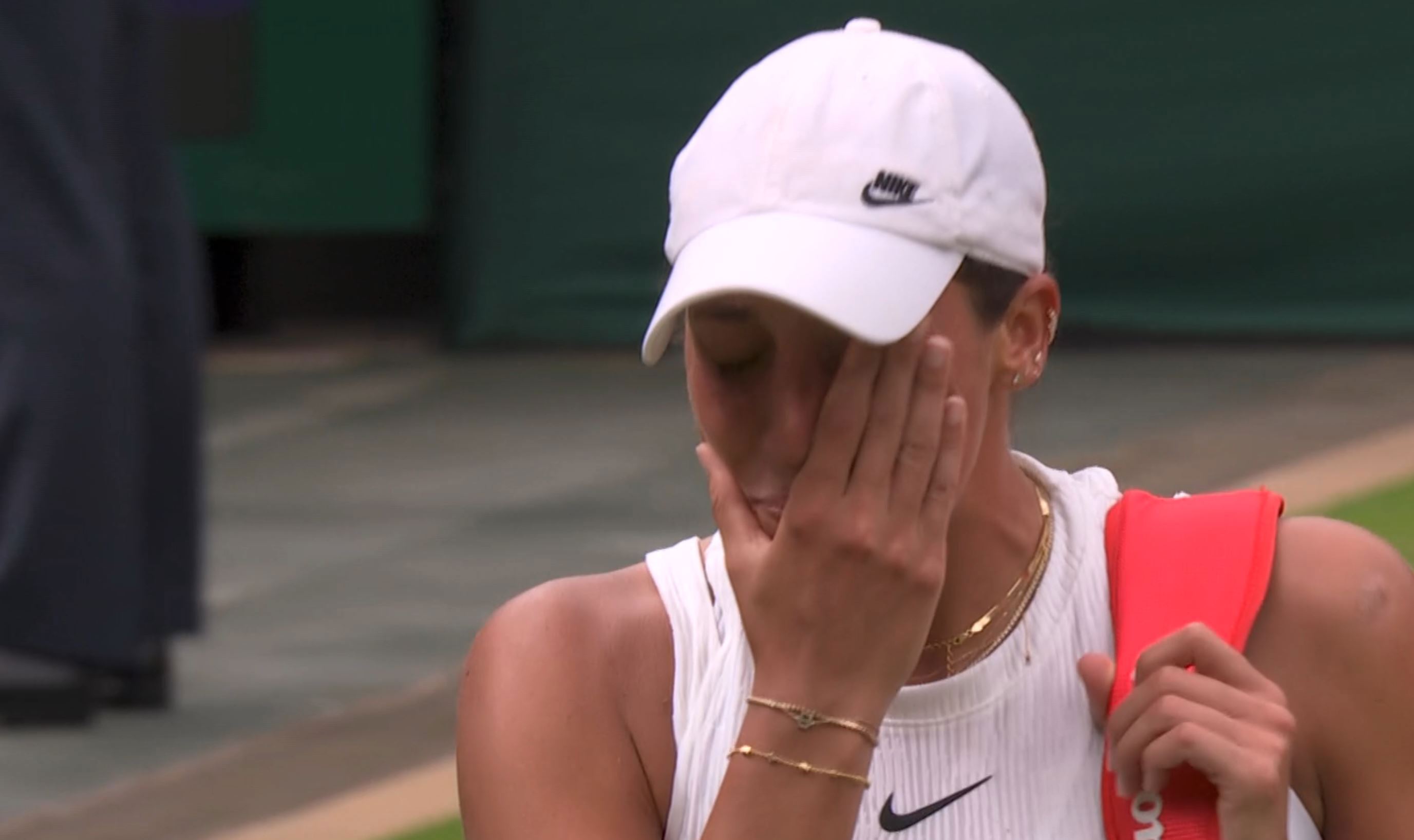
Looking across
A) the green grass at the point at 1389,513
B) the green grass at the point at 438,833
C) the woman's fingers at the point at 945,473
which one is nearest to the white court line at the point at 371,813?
the green grass at the point at 438,833

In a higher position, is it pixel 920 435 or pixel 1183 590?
pixel 920 435

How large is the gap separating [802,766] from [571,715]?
0.77ft

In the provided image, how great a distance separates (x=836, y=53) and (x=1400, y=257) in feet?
27.9

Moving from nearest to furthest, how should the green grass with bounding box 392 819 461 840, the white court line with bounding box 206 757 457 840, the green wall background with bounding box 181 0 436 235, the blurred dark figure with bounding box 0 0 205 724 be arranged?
the green grass with bounding box 392 819 461 840
the white court line with bounding box 206 757 457 840
the blurred dark figure with bounding box 0 0 205 724
the green wall background with bounding box 181 0 436 235

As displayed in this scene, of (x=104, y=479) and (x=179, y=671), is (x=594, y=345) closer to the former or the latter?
(x=179, y=671)

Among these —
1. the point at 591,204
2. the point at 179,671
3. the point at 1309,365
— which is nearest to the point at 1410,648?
the point at 179,671

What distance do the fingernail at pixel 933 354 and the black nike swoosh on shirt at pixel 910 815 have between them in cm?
36

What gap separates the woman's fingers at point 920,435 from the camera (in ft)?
6.00

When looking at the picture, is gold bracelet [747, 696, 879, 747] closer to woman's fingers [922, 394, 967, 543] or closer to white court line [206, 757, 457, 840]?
woman's fingers [922, 394, 967, 543]

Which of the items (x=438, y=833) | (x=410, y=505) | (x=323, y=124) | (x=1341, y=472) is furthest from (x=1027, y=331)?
(x=323, y=124)

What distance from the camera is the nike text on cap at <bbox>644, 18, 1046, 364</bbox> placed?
185 cm

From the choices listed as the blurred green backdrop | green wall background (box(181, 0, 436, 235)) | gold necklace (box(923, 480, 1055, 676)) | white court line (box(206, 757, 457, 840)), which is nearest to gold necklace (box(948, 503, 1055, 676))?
gold necklace (box(923, 480, 1055, 676))

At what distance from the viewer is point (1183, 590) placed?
1.97m

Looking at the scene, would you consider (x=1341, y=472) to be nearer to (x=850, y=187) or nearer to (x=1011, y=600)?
(x=1011, y=600)
